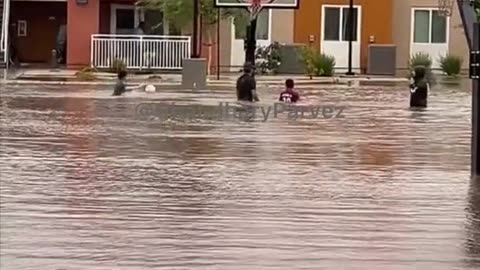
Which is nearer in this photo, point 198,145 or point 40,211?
point 40,211

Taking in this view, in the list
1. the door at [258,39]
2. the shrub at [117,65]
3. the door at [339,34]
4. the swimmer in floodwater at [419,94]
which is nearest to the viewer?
the swimmer in floodwater at [419,94]

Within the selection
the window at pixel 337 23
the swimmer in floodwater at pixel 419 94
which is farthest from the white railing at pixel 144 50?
the swimmer in floodwater at pixel 419 94

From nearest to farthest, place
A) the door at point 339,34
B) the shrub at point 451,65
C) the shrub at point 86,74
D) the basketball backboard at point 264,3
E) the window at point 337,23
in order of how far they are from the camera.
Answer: the basketball backboard at point 264,3 < the shrub at point 86,74 < the shrub at point 451,65 < the door at point 339,34 < the window at point 337,23

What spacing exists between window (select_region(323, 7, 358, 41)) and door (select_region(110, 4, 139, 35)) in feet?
26.6

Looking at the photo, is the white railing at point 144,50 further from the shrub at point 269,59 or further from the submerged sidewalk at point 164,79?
the shrub at point 269,59

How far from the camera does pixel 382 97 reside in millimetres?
32906

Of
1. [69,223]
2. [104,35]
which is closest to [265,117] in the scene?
[69,223]

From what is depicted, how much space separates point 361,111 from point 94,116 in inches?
250

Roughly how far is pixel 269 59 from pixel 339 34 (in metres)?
5.36

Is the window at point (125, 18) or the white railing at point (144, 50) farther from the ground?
the window at point (125, 18)

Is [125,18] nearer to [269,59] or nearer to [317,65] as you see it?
[269,59]

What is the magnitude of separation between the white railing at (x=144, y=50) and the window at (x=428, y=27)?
1218 centimetres

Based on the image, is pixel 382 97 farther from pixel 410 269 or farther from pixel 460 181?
pixel 410 269

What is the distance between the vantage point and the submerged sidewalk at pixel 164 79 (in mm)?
38531
